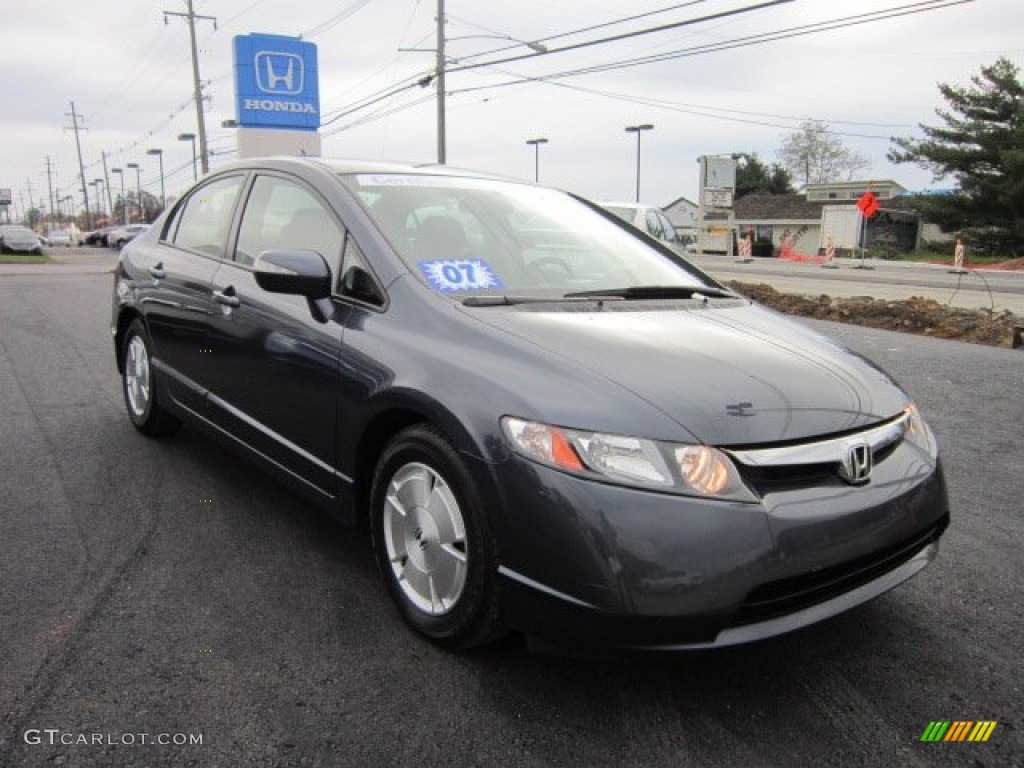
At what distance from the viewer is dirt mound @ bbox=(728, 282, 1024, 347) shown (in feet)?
29.1

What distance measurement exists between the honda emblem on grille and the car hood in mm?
66

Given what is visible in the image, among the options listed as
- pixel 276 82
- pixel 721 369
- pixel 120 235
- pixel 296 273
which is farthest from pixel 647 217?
pixel 120 235

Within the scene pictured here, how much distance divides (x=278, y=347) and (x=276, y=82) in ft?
90.4

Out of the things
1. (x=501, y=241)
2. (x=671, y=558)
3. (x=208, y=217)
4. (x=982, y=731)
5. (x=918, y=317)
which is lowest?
(x=982, y=731)

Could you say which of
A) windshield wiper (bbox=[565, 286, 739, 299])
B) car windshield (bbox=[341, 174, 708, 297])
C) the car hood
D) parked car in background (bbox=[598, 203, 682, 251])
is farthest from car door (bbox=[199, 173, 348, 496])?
parked car in background (bbox=[598, 203, 682, 251])

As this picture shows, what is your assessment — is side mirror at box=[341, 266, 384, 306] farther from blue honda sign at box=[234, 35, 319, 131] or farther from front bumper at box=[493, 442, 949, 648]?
blue honda sign at box=[234, 35, 319, 131]

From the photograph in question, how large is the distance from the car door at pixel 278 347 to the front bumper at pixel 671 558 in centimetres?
106

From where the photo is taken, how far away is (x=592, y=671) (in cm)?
255

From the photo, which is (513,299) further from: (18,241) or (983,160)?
(983,160)

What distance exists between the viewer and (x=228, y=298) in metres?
3.65

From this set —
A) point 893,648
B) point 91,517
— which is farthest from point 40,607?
point 893,648

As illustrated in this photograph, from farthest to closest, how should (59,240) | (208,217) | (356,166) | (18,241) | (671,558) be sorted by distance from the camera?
(59,240) < (18,241) < (208,217) < (356,166) < (671,558)
